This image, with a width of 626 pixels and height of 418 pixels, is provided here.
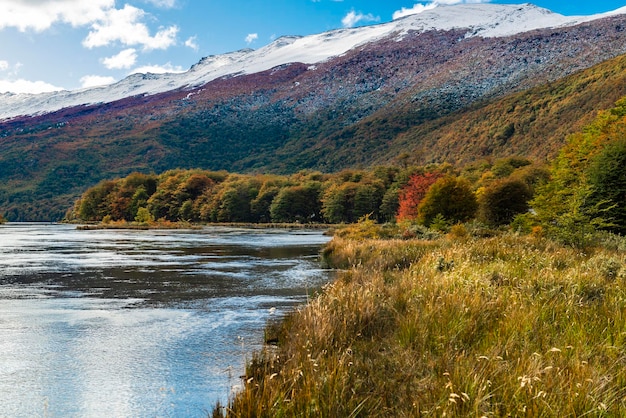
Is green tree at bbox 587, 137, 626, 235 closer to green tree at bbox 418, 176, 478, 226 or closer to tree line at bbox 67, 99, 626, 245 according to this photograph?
tree line at bbox 67, 99, 626, 245

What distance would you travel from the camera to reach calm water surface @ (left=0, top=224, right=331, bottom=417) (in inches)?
314

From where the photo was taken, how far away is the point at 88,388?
840cm

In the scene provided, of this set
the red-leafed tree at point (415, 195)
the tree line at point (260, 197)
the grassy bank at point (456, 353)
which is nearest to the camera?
the grassy bank at point (456, 353)

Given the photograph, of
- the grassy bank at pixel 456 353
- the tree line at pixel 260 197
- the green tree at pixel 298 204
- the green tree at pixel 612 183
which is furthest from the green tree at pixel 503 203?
the green tree at pixel 298 204

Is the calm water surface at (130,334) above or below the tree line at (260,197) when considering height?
below

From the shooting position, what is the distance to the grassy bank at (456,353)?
17.9ft

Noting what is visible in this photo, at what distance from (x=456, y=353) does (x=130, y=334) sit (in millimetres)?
7904

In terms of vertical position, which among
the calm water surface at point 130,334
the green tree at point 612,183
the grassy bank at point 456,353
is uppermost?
the green tree at point 612,183

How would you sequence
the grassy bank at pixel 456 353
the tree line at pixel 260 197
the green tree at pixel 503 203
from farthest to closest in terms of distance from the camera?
the tree line at pixel 260 197, the green tree at pixel 503 203, the grassy bank at pixel 456 353

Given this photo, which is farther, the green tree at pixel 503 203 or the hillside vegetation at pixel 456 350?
the green tree at pixel 503 203

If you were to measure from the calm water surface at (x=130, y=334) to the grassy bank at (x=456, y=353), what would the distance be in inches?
47.3

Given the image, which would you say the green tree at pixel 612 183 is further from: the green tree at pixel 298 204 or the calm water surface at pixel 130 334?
the green tree at pixel 298 204

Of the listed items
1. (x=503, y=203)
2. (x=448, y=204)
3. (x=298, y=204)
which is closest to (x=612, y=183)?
(x=448, y=204)

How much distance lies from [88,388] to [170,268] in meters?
18.4
